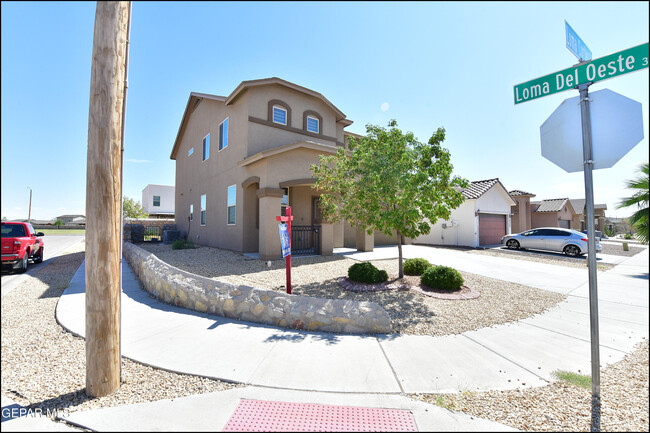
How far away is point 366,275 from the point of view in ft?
24.1

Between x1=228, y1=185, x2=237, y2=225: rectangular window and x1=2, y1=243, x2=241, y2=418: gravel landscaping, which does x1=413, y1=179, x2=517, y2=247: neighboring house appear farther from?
x1=2, y1=243, x2=241, y2=418: gravel landscaping

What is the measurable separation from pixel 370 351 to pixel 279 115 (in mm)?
11672

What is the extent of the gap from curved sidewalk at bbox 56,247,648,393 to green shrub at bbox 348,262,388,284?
288 cm

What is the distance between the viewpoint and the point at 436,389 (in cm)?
302

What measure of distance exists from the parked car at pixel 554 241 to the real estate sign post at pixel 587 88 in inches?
618

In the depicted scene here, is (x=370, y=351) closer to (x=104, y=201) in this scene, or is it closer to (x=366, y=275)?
(x=366, y=275)

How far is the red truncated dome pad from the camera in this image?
243 centimetres

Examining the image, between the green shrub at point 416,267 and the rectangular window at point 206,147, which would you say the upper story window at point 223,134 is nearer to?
the rectangular window at point 206,147

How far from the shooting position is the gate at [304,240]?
1215cm

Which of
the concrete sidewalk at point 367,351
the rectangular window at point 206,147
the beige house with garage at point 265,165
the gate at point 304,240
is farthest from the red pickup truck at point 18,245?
the rectangular window at point 206,147

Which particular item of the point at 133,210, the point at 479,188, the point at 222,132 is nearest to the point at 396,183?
the point at 222,132

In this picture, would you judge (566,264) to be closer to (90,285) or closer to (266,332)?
(266,332)

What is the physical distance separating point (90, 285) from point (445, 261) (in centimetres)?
1178

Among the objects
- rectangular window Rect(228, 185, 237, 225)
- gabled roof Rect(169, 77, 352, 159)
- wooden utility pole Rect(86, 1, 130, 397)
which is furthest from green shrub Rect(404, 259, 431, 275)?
gabled roof Rect(169, 77, 352, 159)
